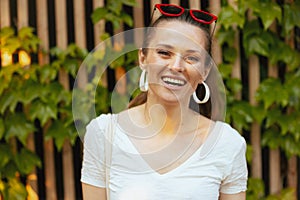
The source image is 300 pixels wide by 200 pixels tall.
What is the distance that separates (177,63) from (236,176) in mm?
425

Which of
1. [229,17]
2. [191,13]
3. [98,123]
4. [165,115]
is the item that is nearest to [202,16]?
[191,13]

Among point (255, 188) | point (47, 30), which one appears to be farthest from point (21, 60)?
point (255, 188)

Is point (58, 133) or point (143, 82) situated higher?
point (143, 82)

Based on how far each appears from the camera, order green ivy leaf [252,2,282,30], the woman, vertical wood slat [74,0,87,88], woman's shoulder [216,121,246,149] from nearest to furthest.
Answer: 1. the woman
2. woman's shoulder [216,121,246,149]
3. green ivy leaf [252,2,282,30]
4. vertical wood slat [74,0,87,88]

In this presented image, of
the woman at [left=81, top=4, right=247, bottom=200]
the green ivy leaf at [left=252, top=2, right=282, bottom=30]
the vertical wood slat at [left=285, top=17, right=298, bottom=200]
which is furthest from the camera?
the vertical wood slat at [left=285, top=17, right=298, bottom=200]

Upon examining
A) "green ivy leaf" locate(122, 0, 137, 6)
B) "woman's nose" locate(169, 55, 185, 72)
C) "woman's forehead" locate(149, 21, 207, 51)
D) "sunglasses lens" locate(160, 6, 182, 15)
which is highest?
"green ivy leaf" locate(122, 0, 137, 6)

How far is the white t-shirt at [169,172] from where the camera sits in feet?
4.91

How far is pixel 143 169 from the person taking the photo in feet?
4.92

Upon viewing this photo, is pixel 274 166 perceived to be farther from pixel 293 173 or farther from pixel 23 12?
pixel 23 12

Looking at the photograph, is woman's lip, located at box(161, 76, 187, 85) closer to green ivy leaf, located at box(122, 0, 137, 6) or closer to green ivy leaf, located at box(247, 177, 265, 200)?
green ivy leaf, located at box(122, 0, 137, 6)

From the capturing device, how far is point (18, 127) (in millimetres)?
2738

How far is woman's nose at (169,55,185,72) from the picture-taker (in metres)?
1.33

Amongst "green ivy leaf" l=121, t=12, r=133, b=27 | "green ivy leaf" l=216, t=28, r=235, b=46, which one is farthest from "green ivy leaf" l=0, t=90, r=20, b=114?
"green ivy leaf" l=216, t=28, r=235, b=46

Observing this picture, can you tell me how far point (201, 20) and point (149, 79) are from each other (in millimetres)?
202
